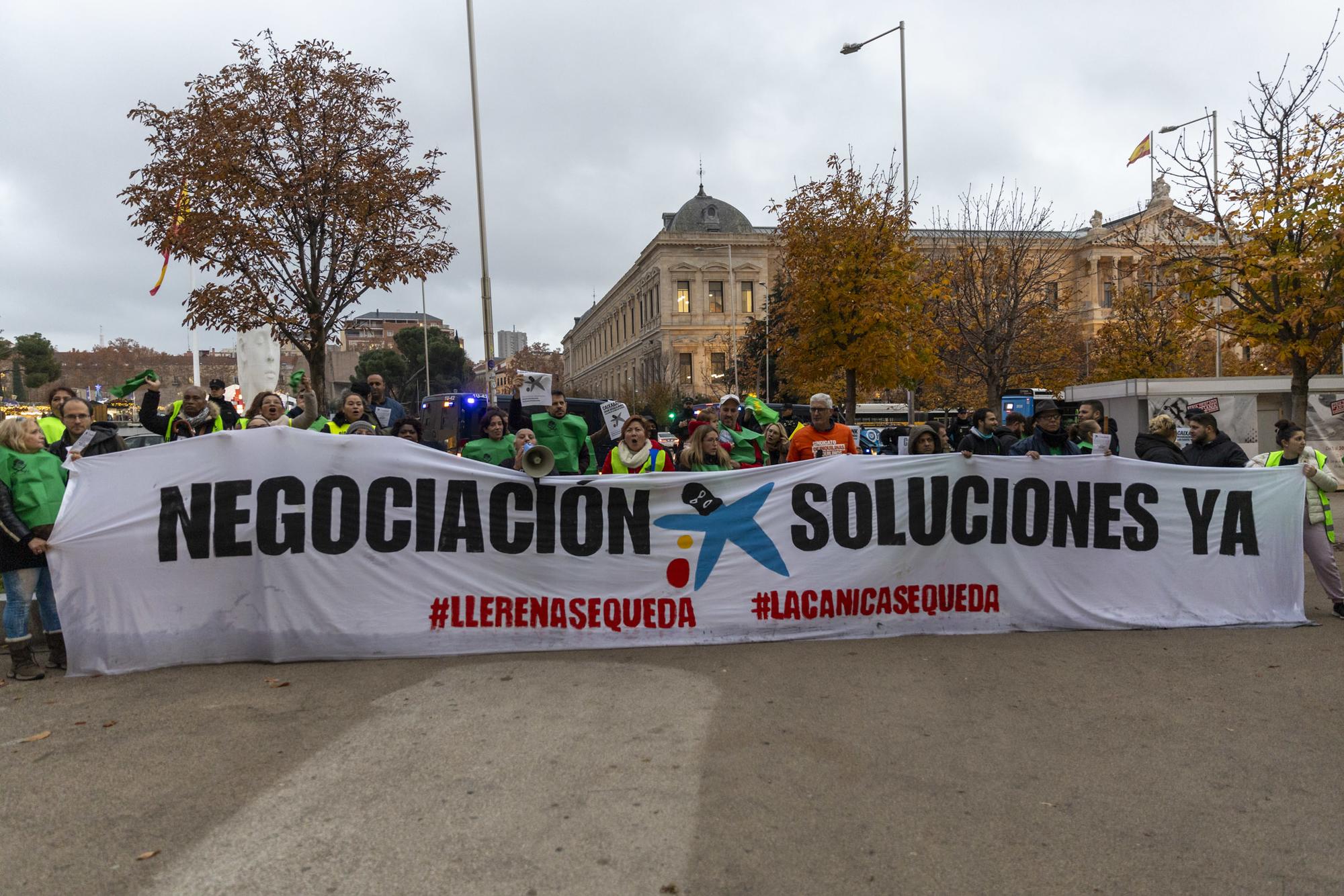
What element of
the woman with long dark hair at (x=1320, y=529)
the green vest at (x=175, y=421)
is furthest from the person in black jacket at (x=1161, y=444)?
the green vest at (x=175, y=421)

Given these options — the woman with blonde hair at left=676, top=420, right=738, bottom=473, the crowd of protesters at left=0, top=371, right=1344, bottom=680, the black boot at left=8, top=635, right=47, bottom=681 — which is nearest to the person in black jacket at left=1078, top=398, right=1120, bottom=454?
the crowd of protesters at left=0, top=371, right=1344, bottom=680

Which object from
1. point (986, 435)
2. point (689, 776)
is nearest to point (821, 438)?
point (986, 435)

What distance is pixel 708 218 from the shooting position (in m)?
86.6

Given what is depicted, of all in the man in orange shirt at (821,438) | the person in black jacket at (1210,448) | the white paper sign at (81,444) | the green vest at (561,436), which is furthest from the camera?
the green vest at (561,436)

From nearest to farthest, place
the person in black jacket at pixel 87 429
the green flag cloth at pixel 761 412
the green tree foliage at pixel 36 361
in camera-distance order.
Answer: the person in black jacket at pixel 87 429, the green flag cloth at pixel 761 412, the green tree foliage at pixel 36 361

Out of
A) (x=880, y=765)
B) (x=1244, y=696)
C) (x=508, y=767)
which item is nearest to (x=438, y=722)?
(x=508, y=767)

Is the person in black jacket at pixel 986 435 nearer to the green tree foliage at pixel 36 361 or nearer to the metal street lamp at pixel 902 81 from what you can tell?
the metal street lamp at pixel 902 81

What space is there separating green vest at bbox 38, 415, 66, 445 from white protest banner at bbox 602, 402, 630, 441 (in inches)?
362

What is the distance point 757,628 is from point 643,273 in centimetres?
8351

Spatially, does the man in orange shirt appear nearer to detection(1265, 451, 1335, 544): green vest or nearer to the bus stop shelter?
detection(1265, 451, 1335, 544): green vest

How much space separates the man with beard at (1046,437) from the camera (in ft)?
31.0

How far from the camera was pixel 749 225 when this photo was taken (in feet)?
291

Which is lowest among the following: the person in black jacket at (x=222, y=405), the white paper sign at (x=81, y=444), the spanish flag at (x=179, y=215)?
the white paper sign at (x=81, y=444)

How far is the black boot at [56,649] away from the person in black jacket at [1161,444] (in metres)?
8.59
